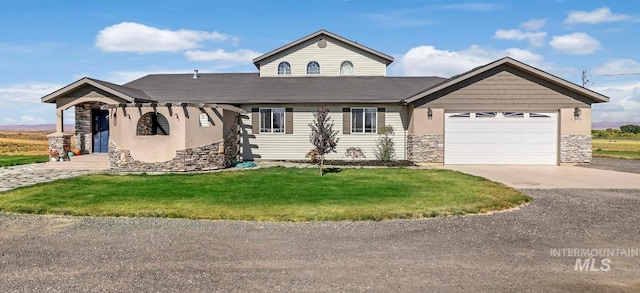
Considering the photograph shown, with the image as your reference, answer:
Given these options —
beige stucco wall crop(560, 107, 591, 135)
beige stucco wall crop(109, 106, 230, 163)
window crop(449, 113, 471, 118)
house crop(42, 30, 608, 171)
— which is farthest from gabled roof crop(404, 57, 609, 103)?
beige stucco wall crop(109, 106, 230, 163)

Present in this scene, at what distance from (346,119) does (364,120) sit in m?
0.93

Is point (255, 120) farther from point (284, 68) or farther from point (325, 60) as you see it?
point (325, 60)

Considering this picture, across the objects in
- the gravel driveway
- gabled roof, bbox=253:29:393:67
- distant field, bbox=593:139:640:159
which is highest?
gabled roof, bbox=253:29:393:67

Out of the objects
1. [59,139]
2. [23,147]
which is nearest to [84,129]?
[59,139]

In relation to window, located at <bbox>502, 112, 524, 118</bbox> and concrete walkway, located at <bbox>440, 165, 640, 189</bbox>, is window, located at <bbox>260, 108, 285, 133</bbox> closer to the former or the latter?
concrete walkway, located at <bbox>440, 165, 640, 189</bbox>

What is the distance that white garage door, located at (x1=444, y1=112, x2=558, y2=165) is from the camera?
60.2ft

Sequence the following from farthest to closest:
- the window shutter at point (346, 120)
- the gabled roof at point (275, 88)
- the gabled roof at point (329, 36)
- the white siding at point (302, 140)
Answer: the gabled roof at point (329, 36) < the white siding at point (302, 140) < the window shutter at point (346, 120) < the gabled roof at point (275, 88)

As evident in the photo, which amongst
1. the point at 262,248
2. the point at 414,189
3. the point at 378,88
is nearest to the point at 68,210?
the point at 262,248

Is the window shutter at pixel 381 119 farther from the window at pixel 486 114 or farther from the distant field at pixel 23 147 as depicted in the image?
the distant field at pixel 23 147

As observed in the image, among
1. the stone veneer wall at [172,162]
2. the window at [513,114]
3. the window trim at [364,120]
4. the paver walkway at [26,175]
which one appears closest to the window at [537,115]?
the window at [513,114]

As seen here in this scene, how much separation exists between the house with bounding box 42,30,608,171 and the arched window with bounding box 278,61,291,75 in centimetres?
178

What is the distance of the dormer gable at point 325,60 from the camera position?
23.6 m

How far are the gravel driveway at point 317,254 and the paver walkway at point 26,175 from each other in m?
5.28

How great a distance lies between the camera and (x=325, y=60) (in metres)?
23.8
